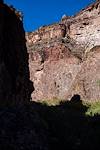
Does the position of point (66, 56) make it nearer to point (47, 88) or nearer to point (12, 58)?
point (47, 88)

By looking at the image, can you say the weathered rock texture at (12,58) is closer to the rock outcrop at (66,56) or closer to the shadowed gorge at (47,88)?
the shadowed gorge at (47,88)

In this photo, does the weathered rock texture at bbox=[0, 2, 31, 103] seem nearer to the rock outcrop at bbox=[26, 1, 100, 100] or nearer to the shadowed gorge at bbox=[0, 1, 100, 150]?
the shadowed gorge at bbox=[0, 1, 100, 150]

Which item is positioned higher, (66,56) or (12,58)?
(66,56)

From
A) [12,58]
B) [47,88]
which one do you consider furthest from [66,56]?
[12,58]

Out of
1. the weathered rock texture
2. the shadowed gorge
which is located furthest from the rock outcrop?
the weathered rock texture

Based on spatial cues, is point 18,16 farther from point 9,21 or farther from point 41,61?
point 41,61

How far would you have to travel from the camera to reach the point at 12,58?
2555cm

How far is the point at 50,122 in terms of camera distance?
1233cm

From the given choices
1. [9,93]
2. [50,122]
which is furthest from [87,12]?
[50,122]

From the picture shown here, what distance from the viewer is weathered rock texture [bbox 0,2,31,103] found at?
23.4 m

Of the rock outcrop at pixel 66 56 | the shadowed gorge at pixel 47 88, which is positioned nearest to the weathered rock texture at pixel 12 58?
the shadowed gorge at pixel 47 88

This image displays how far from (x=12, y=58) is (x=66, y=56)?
1884 cm

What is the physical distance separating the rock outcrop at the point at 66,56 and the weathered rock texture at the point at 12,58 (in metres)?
11.9

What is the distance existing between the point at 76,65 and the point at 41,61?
5393mm
